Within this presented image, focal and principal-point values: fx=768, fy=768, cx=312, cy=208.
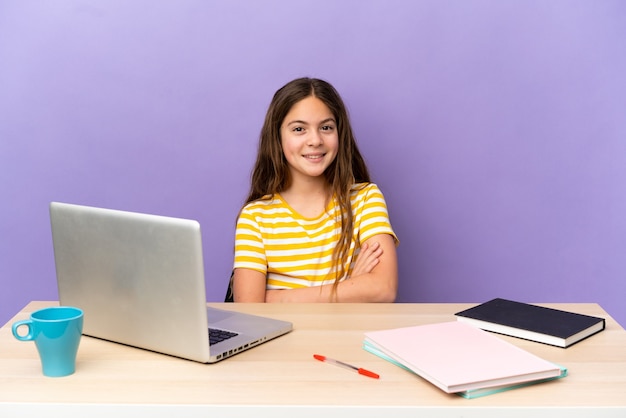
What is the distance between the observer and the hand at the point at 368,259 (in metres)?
2.03

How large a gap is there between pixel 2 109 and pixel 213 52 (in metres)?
0.76

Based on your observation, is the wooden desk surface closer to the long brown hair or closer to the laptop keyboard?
the laptop keyboard

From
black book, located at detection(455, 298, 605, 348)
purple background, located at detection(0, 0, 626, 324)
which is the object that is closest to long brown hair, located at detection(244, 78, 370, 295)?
purple background, located at detection(0, 0, 626, 324)

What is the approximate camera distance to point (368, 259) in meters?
2.04

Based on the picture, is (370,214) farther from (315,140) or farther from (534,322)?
(534,322)

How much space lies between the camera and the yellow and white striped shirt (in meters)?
2.16

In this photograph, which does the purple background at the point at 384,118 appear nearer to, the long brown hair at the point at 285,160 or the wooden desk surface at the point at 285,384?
the long brown hair at the point at 285,160

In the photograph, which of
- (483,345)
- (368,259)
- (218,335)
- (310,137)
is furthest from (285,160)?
(483,345)

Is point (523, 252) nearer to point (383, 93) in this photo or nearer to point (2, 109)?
point (383, 93)

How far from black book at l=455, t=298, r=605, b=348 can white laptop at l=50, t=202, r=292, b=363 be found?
0.38 meters

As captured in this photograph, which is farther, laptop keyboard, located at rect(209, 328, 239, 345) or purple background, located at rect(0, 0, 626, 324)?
purple background, located at rect(0, 0, 626, 324)

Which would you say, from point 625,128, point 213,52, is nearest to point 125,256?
point 213,52

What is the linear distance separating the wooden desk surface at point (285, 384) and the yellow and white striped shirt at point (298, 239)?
29.0 inches

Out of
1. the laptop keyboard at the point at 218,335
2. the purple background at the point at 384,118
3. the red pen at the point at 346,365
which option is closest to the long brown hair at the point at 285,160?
the purple background at the point at 384,118
